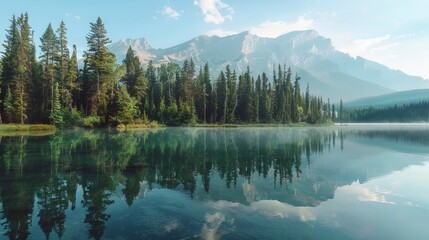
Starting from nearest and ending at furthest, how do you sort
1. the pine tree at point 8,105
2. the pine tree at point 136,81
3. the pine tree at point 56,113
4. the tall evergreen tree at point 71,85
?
the pine tree at point 8,105 < the pine tree at point 56,113 < the tall evergreen tree at point 71,85 < the pine tree at point 136,81

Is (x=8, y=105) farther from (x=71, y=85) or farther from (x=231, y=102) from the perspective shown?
(x=231, y=102)

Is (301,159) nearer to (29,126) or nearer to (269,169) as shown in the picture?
(269,169)

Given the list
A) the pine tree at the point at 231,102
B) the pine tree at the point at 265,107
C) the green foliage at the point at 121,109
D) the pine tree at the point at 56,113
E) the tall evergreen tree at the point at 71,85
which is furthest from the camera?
the pine tree at the point at 265,107

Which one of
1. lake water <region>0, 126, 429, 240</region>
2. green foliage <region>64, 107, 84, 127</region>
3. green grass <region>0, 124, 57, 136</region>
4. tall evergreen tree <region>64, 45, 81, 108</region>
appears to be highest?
tall evergreen tree <region>64, 45, 81, 108</region>

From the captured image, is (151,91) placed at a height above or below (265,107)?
above

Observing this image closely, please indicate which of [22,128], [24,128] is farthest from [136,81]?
[22,128]

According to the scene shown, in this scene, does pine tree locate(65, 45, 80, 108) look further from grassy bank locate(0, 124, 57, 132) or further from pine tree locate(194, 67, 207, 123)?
pine tree locate(194, 67, 207, 123)

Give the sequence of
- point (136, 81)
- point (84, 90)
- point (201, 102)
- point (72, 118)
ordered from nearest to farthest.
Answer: point (72, 118) → point (84, 90) → point (136, 81) → point (201, 102)

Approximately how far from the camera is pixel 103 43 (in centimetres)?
8369

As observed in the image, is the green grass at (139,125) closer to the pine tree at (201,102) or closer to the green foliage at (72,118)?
the green foliage at (72,118)

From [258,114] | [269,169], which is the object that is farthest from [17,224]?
[258,114]

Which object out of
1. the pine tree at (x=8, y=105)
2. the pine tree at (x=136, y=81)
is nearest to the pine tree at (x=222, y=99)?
Answer: the pine tree at (x=136, y=81)

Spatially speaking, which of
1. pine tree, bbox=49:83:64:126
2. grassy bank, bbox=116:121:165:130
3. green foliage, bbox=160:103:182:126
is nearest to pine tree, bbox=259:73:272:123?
green foliage, bbox=160:103:182:126

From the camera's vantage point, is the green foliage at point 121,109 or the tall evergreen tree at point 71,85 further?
the green foliage at point 121,109
